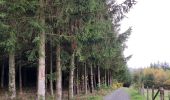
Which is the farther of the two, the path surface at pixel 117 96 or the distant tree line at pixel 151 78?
the distant tree line at pixel 151 78

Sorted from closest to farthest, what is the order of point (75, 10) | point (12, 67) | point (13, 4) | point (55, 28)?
point (13, 4), point (75, 10), point (55, 28), point (12, 67)

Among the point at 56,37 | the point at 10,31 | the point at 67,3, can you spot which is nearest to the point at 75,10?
the point at 67,3

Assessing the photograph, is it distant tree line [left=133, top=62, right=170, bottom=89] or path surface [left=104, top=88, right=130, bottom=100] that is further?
distant tree line [left=133, top=62, right=170, bottom=89]

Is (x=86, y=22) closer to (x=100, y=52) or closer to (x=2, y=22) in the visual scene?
(x=2, y=22)

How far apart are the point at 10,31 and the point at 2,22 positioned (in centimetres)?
56

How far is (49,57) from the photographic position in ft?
89.0

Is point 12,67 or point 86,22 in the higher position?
point 86,22

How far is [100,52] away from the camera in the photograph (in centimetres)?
2569

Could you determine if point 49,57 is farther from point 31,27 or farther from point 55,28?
point 31,27

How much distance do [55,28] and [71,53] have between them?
3119 millimetres

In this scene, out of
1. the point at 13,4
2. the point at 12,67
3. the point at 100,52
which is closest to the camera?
the point at 13,4

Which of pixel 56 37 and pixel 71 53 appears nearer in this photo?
pixel 56 37

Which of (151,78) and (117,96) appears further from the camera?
(151,78)

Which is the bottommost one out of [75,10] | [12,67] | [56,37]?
[12,67]
